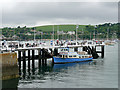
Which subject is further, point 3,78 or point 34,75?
point 34,75

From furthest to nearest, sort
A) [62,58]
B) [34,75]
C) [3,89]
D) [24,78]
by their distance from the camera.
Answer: [62,58] < [34,75] < [24,78] < [3,89]

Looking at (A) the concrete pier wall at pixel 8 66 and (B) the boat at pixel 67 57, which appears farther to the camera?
(B) the boat at pixel 67 57

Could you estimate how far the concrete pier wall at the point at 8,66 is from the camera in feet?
139

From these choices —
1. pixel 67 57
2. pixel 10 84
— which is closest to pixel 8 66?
pixel 10 84

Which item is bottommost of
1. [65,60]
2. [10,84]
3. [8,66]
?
[10,84]

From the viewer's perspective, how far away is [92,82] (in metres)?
46.7

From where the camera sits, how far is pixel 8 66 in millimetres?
43531

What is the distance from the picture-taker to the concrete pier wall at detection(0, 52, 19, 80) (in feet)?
139

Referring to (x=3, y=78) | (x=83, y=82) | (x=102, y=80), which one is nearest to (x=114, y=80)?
(x=102, y=80)

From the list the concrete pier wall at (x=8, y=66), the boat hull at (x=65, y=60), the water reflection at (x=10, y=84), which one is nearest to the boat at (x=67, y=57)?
the boat hull at (x=65, y=60)

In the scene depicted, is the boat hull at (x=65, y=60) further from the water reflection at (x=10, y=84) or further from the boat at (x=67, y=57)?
the water reflection at (x=10, y=84)

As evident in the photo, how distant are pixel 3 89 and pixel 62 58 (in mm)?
33992

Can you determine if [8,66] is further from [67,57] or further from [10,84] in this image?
[67,57]

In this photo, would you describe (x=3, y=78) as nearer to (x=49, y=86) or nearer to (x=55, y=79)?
(x=49, y=86)
